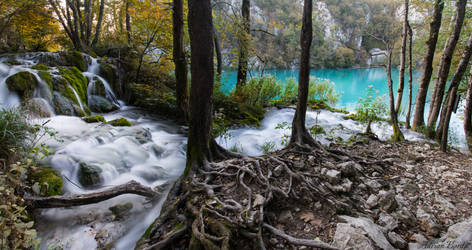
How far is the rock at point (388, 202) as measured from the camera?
2.87 metres

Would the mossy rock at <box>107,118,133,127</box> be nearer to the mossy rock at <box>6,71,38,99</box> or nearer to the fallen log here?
the mossy rock at <box>6,71,38,99</box>

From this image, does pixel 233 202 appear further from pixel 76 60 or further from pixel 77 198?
pixel 76 60

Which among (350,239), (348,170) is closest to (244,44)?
(348,170)

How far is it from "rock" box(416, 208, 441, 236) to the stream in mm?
3528

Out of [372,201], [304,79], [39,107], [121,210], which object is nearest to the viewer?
[372,201]

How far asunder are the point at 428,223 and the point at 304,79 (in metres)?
3.00

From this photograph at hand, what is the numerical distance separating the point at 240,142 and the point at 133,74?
20.9 feet

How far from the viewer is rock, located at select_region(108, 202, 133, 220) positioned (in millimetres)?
3416

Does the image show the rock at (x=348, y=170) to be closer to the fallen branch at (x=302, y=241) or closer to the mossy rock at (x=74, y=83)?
the fallen branch at (x=302, y=241)

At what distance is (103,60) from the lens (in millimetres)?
9961

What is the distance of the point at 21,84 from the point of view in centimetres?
598

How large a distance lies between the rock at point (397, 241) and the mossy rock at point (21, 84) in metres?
8.03

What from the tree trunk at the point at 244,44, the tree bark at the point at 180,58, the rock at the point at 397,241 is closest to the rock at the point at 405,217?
the rock at the point at 397,241

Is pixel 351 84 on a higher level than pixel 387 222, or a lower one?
higher
